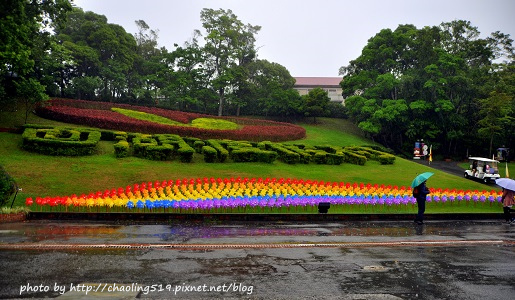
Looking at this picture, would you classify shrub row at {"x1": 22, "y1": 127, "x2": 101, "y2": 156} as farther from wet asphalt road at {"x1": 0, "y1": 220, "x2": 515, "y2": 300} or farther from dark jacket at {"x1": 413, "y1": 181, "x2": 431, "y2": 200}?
dark jacket at {"x1": 413, "y1": 181, "x2": 431, "y2": 200}

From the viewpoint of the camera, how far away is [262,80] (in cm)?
4722

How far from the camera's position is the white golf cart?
22859mm

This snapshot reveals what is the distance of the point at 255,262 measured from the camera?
294 inches

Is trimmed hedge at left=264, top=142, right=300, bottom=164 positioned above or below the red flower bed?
below

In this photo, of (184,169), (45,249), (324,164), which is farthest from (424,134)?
(45,249)

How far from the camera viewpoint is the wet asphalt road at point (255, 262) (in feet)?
19.6

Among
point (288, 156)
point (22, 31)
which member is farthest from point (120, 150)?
point (288, 156)

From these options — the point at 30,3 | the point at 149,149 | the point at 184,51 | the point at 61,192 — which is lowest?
the point at 61,192

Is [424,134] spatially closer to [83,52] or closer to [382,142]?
[382,142]

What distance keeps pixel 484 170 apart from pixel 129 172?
70.0 feet

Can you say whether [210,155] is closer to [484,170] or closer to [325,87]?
[484,170]

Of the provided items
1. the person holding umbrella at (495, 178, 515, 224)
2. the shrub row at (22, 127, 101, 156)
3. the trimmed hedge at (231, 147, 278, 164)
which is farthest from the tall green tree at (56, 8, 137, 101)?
the person holding umbrella at (495, 178, 515, 224)

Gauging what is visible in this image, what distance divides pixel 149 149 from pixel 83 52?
22.6m

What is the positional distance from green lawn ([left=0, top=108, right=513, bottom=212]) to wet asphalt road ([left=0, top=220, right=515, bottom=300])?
4.33 meters
